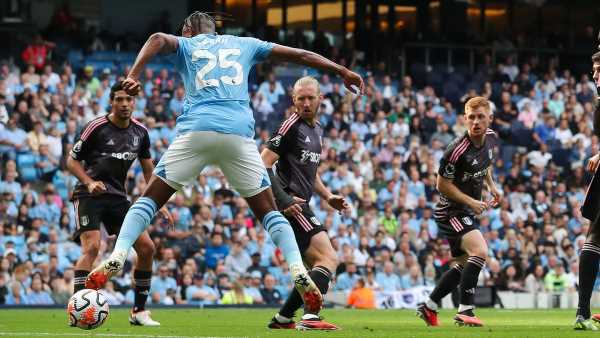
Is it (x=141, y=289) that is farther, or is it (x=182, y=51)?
(x=141, y=289)

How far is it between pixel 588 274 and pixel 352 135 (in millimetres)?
16982

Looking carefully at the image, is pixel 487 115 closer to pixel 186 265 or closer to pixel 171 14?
pixel 186 265

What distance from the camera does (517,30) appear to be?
1518 inches

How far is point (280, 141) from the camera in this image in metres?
11.7

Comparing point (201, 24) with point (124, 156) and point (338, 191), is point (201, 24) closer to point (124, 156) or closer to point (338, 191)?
point (124, 156)

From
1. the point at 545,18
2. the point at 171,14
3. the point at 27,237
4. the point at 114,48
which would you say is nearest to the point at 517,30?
the point at 545,18

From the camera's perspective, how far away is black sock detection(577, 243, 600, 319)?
10.5 metres

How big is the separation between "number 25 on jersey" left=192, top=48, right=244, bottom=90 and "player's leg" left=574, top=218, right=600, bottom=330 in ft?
10.9

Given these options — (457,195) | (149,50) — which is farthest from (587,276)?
(149,50)

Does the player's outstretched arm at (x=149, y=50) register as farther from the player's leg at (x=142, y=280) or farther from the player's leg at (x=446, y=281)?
the player's leg at (x=446, y=281)

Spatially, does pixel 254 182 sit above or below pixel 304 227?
above

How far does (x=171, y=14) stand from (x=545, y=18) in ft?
41.0

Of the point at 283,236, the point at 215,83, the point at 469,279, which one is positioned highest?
the point at 215,83

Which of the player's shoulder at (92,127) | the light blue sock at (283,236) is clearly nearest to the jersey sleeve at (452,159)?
the player's shoulder at (92,127)
